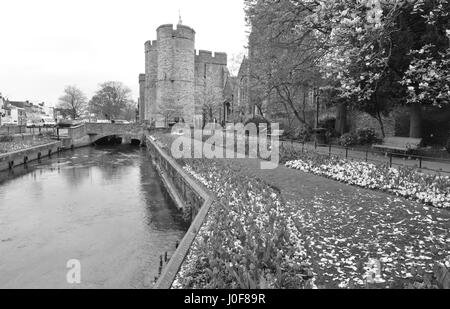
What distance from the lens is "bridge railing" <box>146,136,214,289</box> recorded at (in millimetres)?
5391

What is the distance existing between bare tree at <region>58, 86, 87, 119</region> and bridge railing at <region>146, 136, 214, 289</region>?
83895mm

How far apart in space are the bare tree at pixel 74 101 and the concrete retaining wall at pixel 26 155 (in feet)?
196

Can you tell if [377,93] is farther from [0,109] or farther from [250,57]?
[0,109]

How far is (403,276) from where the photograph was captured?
4.89m

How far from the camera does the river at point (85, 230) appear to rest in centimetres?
880

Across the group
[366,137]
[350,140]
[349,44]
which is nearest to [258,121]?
[350,140]

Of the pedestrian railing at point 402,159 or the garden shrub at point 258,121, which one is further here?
the garden shrub at point 258,121

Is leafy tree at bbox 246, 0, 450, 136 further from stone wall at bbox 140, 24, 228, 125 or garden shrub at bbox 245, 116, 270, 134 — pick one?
stone wall at bbox 140, 24, 228, 125

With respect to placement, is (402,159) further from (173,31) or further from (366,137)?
(173,31)

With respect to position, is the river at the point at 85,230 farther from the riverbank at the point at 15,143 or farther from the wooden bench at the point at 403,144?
the wooden bench at the point at 403,144

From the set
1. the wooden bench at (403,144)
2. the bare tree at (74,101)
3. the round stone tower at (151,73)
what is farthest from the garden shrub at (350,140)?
the bare tree at (74,101)

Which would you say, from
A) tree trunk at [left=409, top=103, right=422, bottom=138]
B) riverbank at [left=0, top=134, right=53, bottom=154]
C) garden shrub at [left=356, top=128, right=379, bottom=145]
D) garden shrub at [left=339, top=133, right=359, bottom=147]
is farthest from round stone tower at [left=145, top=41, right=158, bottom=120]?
tree trunk at [left=409, top=103, right=422, bottom=138]

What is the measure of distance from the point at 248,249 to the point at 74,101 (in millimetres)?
98775

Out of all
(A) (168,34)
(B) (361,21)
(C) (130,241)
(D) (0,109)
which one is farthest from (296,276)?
(D) (0,109)
